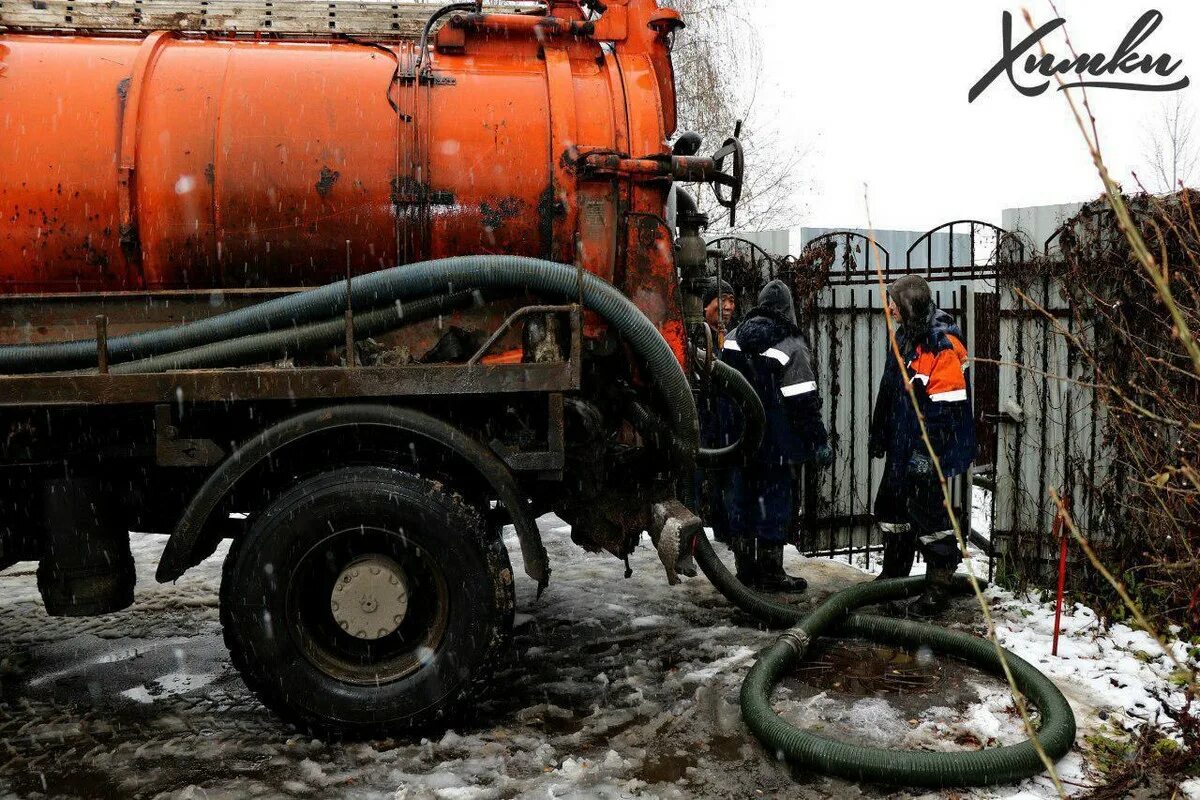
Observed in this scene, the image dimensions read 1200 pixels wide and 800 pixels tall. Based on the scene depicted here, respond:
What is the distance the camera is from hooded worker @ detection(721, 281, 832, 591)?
564 centimetres

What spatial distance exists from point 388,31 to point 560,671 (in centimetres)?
322

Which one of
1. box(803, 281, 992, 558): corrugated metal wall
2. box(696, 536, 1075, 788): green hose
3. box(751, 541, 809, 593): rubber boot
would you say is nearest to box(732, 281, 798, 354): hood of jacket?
box(803, 281, 992, 558): corrugated metal wall

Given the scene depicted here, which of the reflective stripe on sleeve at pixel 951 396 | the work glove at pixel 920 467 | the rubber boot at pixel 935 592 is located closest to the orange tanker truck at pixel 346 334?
the rubber boot at pixel 935 592

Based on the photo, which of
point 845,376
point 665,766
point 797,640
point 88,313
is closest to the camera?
point 665,766

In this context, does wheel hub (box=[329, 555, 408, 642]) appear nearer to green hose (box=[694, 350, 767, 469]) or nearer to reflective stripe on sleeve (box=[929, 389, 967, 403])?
green hose (box=[694, 350, 767, 469])

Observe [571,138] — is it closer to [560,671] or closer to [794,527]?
[560,671]

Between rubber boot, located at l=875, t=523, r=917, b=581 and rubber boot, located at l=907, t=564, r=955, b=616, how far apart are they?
247 mm

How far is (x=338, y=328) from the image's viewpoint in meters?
3.72

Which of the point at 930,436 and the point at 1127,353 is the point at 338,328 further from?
the point at 1127,353

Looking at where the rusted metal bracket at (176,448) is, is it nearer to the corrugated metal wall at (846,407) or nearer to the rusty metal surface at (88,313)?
the rusty metal surface at (88,313)

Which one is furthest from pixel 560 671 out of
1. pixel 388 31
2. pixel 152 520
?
pixel 388 31

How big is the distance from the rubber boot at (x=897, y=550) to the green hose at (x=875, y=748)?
0.36m

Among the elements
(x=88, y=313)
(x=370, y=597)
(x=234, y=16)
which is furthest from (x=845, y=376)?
(x=88, y=313)

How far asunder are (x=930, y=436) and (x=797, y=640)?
60.5 inches
